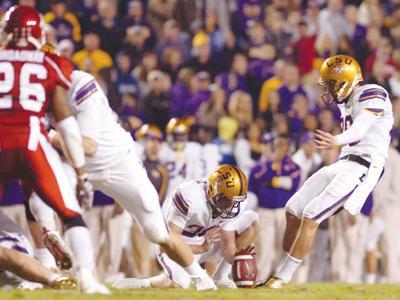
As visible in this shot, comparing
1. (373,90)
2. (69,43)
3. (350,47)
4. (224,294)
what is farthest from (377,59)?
(224,294)

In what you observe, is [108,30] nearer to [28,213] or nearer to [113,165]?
[28,213]

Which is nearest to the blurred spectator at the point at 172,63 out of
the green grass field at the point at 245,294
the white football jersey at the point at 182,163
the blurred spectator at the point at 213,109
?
the blurred spectator at the point at 213,109

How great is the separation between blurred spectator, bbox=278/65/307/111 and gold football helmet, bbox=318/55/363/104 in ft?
19.1

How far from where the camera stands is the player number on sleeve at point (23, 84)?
8.05 m

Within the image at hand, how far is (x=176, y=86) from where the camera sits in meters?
16.2

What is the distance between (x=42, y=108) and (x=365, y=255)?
7.76 metres

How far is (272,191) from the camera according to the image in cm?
1463

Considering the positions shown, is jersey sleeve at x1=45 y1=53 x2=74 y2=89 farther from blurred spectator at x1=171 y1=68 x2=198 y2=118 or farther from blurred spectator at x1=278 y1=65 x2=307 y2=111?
blurred spectator at x1=278 y1=65 x2=307 y2=111

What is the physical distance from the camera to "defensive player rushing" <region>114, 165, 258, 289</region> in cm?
998

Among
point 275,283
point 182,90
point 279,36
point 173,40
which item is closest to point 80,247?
point 275,283

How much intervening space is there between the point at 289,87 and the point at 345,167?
634cm

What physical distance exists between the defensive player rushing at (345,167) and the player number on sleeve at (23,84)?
2705mm

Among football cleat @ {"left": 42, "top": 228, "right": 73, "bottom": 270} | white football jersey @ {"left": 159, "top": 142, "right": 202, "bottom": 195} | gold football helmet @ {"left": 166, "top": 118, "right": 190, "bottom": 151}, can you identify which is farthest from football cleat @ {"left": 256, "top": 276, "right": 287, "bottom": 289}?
gold football helmet @ {"left": 166, "top": 118, "right": 190, "bottom": 151}

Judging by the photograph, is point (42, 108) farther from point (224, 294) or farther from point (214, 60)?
point (214, 60)
